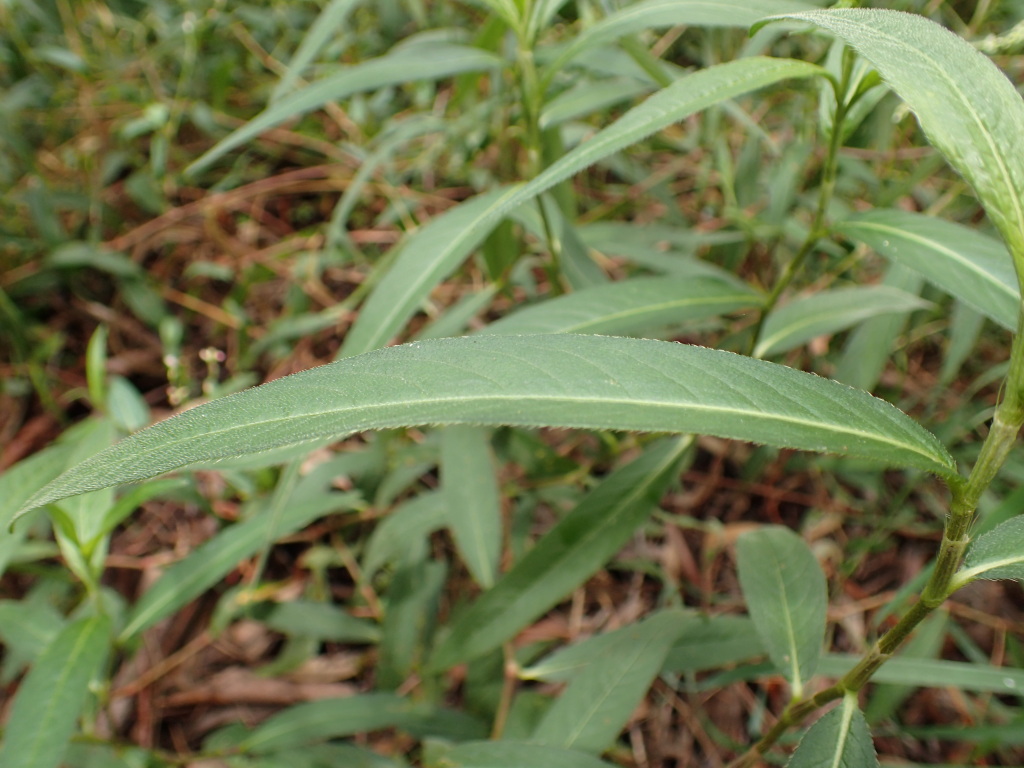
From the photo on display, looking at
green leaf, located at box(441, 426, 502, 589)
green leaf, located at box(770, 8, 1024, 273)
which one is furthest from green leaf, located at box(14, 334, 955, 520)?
green leaf, located at box(441, 426, 502, 589)

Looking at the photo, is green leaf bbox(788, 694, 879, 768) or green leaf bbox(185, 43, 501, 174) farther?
green leaf bbox(185, 43, 501, 174)

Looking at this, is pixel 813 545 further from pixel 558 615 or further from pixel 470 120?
pixel 470 120

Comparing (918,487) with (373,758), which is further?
(918,487)

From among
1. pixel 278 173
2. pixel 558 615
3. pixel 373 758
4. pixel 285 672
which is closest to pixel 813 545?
pixel 558 615

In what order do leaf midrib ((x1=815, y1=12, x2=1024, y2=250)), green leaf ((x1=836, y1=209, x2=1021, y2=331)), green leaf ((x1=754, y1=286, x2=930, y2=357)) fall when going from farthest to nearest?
1. green leaf ((x1=754, y1=286, x2=930, y2=357))
2. green leaf ((x1=836, y1=209, x2=1021, y2=331))
3. leaf midrib ((x1=815, y1=12, x2=1024, y2=250))

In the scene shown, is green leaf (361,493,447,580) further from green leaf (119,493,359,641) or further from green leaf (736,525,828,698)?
green leaf (736,525,828,698)

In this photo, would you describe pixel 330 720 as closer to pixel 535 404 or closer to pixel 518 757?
pixel 518 757

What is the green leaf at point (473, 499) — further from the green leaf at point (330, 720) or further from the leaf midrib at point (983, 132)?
the leaf midrib at point (983, 132)
